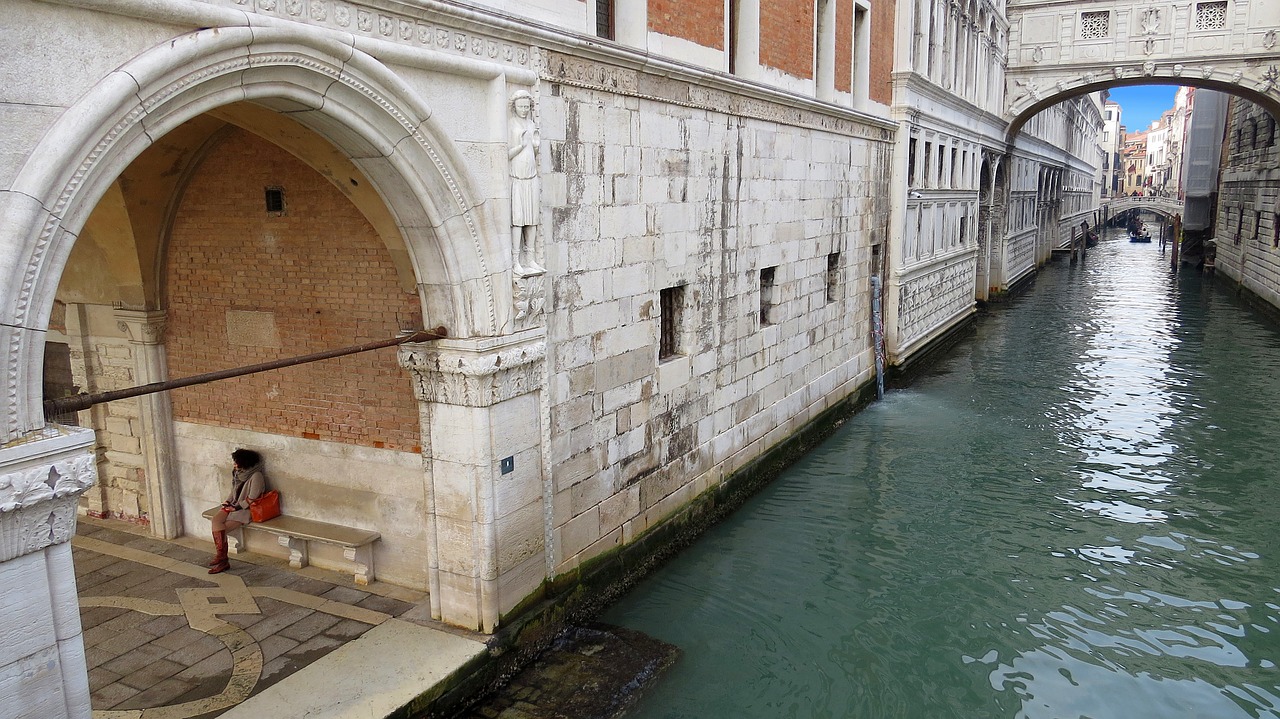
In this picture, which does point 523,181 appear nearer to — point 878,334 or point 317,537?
point 317,537

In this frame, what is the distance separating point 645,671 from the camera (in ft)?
20.4

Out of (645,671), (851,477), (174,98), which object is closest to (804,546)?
(851,477)

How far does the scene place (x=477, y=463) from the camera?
230 inches

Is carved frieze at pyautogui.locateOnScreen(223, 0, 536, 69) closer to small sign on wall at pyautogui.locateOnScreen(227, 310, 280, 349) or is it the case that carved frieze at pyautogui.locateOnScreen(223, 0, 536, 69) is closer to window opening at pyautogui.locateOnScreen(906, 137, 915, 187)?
small sign on wall at pyautogui.locateOnScreen(227, 310, 280, 349)

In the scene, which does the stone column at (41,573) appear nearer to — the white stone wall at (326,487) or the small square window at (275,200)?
the white stone wall at (326,487)

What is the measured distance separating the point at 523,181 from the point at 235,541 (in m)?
3.90

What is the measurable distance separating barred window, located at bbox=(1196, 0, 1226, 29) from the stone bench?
68.6 ft

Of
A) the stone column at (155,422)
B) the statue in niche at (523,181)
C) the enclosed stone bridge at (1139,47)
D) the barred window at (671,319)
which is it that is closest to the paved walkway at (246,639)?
the stone column at (155,422)

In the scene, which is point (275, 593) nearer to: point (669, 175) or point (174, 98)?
point (174, 98)

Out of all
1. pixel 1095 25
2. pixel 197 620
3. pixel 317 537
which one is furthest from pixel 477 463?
pixel 1095 25

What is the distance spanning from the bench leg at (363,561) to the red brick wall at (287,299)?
2.60 ft

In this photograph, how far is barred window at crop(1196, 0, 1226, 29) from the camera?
19.4m

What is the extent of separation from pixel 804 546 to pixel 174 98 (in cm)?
663

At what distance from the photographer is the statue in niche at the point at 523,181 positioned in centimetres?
584
